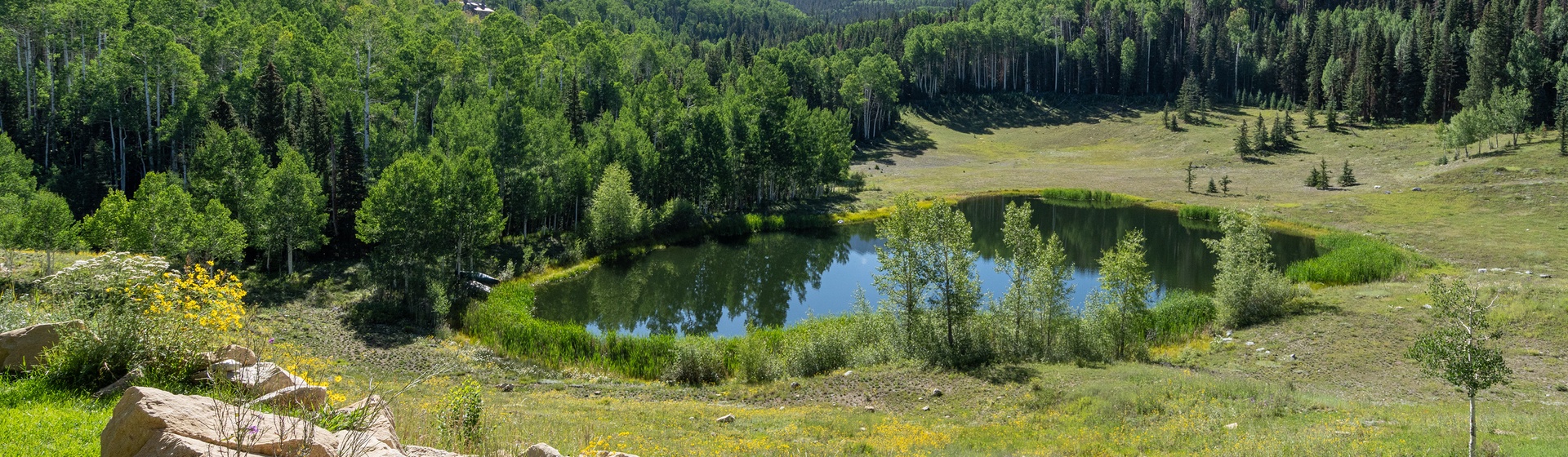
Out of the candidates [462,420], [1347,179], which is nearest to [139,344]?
[462,420]

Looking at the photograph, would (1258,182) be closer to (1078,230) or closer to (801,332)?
(1078,230)

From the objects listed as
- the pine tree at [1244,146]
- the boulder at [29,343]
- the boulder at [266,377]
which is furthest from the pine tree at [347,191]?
the pine tree at [1244,146]

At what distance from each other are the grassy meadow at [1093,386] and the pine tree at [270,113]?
18.7m

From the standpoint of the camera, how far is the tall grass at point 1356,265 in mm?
41625

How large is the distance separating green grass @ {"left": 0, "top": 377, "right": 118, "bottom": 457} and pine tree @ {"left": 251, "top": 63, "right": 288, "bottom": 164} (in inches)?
1875

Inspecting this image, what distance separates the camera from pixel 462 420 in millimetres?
13367

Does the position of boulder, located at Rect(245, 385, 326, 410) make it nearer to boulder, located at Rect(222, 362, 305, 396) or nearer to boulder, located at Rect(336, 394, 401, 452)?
boulder, located at Rect(222, 362, 305, 396)

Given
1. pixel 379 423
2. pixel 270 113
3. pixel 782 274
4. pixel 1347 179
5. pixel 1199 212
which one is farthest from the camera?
pixel 1347 179

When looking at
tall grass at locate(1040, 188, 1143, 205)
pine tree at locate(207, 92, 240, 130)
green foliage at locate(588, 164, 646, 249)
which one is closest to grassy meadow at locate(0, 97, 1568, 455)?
green foliage at locate(588, 164, 646, 249)

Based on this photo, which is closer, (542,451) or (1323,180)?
(542,451)

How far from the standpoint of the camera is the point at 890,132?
116m

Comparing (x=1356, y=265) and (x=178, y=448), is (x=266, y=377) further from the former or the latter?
(x=1356, y=265)

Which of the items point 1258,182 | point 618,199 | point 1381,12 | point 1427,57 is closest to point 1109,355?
point 618,199

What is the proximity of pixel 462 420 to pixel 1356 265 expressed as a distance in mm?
45564
